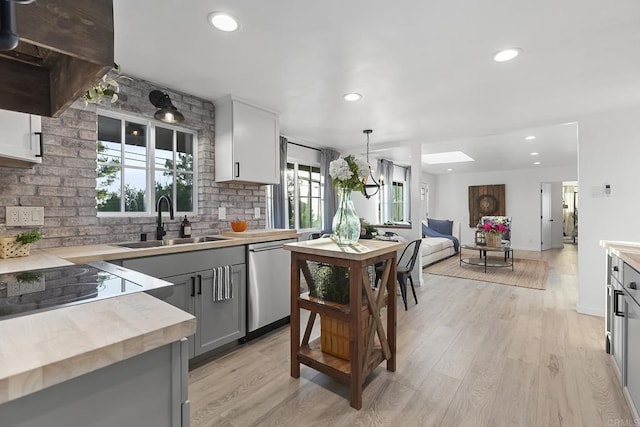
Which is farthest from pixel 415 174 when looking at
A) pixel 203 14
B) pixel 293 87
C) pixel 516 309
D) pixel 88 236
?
pixel 88 236

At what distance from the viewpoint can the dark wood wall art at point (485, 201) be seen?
9031mm

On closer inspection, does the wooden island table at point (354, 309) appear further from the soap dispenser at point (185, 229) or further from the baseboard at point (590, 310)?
the baseboard at point (590, 310)

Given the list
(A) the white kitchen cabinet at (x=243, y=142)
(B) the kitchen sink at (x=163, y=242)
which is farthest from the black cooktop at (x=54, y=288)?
(A) the white kitchen cabinet at (x=243, y=142)

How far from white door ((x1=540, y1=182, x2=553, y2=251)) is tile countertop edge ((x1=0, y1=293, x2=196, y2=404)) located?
1015 centimetres

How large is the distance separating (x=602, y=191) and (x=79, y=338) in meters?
4.56

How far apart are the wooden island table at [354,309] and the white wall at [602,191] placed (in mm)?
2779

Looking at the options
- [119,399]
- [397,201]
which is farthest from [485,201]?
[119,399]

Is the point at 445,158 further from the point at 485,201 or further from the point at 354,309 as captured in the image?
the point at 354,309

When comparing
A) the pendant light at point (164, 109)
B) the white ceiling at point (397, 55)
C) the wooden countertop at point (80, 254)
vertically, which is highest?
the white ceiling at point (397, 55)

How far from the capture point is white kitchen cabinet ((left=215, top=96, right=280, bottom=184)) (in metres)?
3.01

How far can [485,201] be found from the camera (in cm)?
930

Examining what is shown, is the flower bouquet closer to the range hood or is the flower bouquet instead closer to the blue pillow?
the range hood


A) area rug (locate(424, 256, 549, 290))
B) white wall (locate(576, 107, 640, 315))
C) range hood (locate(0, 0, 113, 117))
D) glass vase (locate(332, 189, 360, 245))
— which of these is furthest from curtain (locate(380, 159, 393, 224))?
range hood (locate(0, 0, 113, 117))

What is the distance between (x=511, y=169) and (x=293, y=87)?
27.2ft
